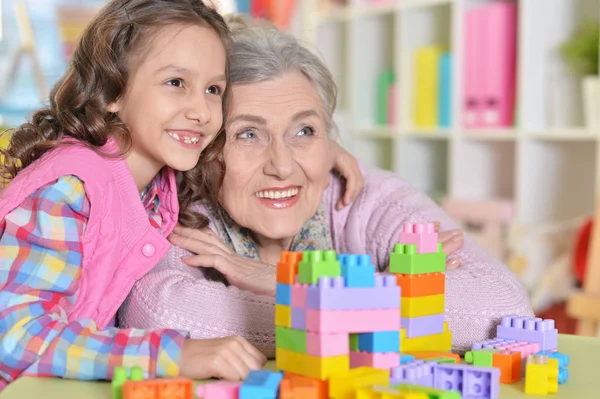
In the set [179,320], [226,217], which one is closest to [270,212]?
[226,217]

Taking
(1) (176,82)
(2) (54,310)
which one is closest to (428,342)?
(2) (54,310)

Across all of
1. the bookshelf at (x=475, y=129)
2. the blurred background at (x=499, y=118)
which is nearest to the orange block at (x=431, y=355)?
the blurred background at (x=499, y=118)

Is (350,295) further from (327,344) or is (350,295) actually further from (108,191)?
(108,191)

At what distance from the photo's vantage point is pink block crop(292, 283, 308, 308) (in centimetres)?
88

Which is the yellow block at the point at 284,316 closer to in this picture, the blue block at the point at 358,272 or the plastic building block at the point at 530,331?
the blue block at the point at 358,272

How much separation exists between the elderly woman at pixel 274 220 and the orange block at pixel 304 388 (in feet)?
0.96

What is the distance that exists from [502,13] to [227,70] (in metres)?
1.89

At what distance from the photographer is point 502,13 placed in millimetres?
3064

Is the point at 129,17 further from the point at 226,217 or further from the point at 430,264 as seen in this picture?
the point at 430,264

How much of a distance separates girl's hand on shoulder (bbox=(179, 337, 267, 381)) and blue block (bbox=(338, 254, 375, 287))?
0.62ft

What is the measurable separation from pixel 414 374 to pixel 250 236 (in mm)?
775

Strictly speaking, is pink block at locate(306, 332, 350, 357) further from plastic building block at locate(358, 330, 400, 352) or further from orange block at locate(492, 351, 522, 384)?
orange block at locate(492, 351, 522, 384)

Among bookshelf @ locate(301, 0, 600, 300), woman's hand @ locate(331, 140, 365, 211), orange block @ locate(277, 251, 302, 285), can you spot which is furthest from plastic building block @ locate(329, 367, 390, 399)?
bookshelf @ locate(301, 0, 600, 300)

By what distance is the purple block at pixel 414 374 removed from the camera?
90cm
